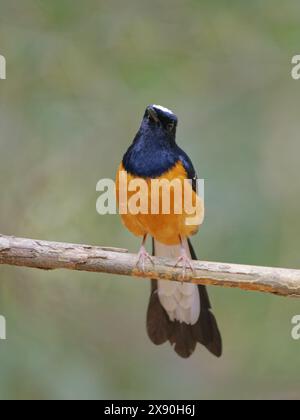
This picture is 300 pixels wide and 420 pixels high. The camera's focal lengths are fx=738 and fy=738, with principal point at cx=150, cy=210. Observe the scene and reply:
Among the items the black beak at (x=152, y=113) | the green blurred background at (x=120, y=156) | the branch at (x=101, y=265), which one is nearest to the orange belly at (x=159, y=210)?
the black beak at (x=152, y=113)

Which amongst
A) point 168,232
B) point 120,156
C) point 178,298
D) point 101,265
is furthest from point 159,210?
point 120,156

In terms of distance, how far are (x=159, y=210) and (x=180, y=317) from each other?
3.46ft

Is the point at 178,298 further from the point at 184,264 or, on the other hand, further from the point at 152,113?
the point at 152,113

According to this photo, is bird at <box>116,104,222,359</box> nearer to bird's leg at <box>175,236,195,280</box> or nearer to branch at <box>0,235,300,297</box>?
bird's leg at <box>175,236,195,280</box>

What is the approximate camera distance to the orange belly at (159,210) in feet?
16.4

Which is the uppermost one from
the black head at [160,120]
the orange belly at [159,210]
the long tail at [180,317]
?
the black head at [160,120]

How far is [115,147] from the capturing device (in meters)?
7.12

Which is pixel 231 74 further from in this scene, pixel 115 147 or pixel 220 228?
pixel 220 228

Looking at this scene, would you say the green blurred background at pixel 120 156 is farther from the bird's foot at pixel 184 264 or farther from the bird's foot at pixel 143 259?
the bird's foot at pixel 143 259

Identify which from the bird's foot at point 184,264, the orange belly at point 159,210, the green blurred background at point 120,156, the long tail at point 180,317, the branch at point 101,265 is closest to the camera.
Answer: the branch at point 101,265

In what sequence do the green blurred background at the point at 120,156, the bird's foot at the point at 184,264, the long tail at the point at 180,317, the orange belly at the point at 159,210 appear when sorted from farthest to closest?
1. the green blurred background at the point at 120,156
2. the long tail at the point at 180,317
3. the orange belly at the point at 159,210
4. the bird's foot at the point at 184,264

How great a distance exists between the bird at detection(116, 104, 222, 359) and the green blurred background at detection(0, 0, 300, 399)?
734mm

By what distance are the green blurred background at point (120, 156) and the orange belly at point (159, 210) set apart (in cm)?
106
